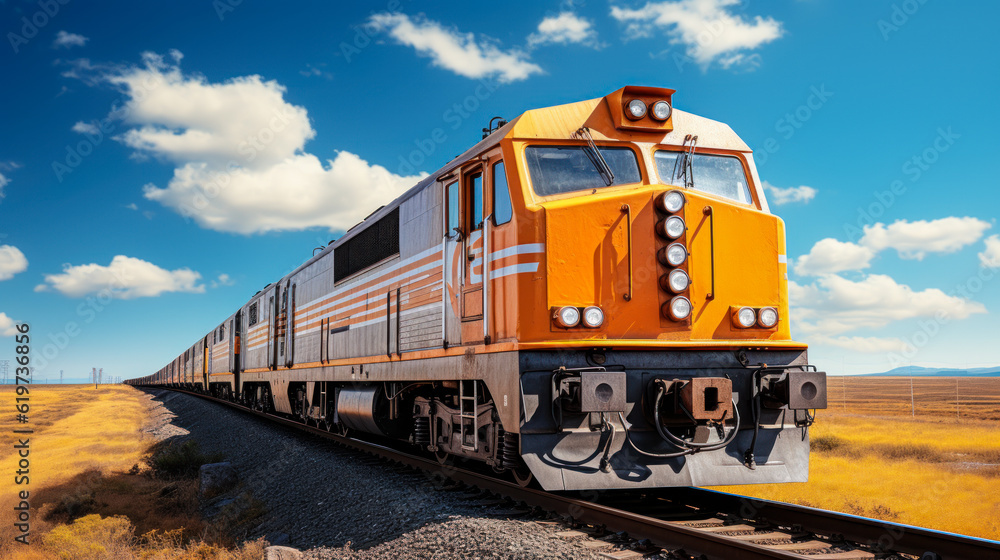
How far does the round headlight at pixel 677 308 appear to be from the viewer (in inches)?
248

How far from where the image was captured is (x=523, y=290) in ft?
20.2

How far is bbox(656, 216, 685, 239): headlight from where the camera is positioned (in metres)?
6.35

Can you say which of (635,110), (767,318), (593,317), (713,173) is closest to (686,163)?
(713,173)

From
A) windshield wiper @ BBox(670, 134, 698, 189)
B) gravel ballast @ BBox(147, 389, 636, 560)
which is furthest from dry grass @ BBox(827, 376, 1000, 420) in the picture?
gravel ballast @ BBox(147, 389, 636, 560)

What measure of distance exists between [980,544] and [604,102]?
4.84 m

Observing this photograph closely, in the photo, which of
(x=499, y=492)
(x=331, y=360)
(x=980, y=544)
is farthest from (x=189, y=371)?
(x=980, y=544)

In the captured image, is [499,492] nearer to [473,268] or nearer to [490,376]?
[490,376]

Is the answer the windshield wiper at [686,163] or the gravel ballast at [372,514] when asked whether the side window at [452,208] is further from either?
the gravel ballast at [372,514]

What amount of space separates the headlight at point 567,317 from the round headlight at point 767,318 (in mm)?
1979

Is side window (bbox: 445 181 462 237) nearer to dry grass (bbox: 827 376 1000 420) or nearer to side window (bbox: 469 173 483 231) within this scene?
side window (bbox: 469 173 483 231)

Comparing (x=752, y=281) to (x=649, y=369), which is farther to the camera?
(x=752, y=281)

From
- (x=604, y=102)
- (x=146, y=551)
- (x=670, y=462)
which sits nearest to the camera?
(x=670, y=462)

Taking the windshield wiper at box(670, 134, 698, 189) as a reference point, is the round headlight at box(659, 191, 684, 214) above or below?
below

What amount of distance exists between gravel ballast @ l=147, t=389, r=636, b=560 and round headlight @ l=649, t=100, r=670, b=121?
4.08 m
